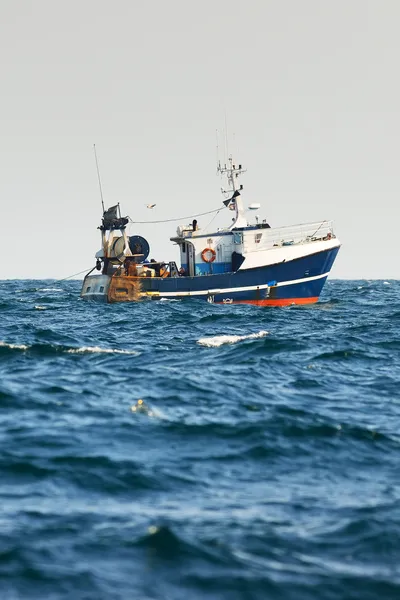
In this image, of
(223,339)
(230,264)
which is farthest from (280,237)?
(223,339)

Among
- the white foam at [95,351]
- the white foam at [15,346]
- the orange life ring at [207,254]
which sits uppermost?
the orange life ring at [207,254]

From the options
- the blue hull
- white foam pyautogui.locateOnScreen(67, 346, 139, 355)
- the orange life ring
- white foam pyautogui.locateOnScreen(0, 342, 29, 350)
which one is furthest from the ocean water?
the orange life ring

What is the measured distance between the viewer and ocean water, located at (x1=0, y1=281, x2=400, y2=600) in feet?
23.8

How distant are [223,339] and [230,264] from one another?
84.0 feet

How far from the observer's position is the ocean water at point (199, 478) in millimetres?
7266

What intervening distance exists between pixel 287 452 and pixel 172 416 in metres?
2.80

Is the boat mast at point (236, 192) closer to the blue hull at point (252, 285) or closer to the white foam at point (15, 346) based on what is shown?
the blue hull at point (252, 285)

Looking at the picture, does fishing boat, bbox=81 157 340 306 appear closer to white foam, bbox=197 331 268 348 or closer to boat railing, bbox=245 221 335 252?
boat railing, bbox=245 221 335 252

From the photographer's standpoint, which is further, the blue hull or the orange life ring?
the orange life ring

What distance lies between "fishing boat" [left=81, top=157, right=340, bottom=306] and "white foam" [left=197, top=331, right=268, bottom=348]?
21681mm

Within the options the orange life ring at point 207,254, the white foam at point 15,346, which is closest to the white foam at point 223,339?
the white foam at point 15,346

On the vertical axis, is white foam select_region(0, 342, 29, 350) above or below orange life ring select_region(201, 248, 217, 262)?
below

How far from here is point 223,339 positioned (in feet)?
85.9

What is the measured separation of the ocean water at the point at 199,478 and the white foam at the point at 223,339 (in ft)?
11.1
